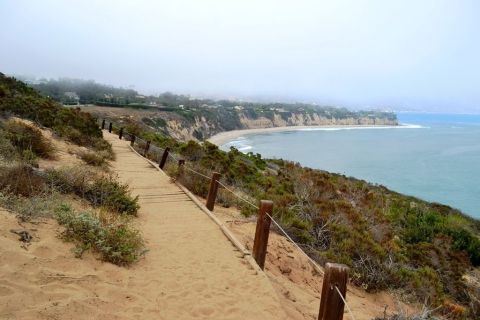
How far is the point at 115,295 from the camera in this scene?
4332 mm

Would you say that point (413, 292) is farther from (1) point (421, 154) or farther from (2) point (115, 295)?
(1) point (421, 154)

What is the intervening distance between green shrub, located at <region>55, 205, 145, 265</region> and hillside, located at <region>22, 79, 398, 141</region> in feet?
174

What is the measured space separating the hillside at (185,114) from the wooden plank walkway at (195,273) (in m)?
51.2

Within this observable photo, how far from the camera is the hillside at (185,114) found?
70750 millimetres

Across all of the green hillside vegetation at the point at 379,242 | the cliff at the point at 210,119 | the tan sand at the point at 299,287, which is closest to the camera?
the tan sand at the point at 299,287

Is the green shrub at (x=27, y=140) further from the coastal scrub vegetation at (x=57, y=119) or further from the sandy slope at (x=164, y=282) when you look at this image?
the sandy slope at (x=164, y=282)

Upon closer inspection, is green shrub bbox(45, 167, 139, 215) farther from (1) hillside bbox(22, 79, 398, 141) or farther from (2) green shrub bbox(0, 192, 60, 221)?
(1) hillside bbox(22, 79, 398, 141)

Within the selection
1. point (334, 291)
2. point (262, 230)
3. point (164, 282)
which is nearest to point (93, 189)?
point (164, 282)

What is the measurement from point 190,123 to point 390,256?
78.5m

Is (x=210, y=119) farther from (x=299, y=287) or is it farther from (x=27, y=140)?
(x=299, y=287)

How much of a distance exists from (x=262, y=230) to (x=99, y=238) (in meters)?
2.33

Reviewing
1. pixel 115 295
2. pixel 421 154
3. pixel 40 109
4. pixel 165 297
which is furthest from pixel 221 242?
pixel 421 154

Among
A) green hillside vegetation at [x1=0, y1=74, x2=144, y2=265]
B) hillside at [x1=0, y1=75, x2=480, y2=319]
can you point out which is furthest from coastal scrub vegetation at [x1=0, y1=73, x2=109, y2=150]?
green hillside vegetation at [x1=0, y1=74, x2=144, y2=265]

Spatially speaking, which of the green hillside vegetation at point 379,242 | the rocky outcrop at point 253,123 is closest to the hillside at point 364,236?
the green hillside vegetation at point 379,242
